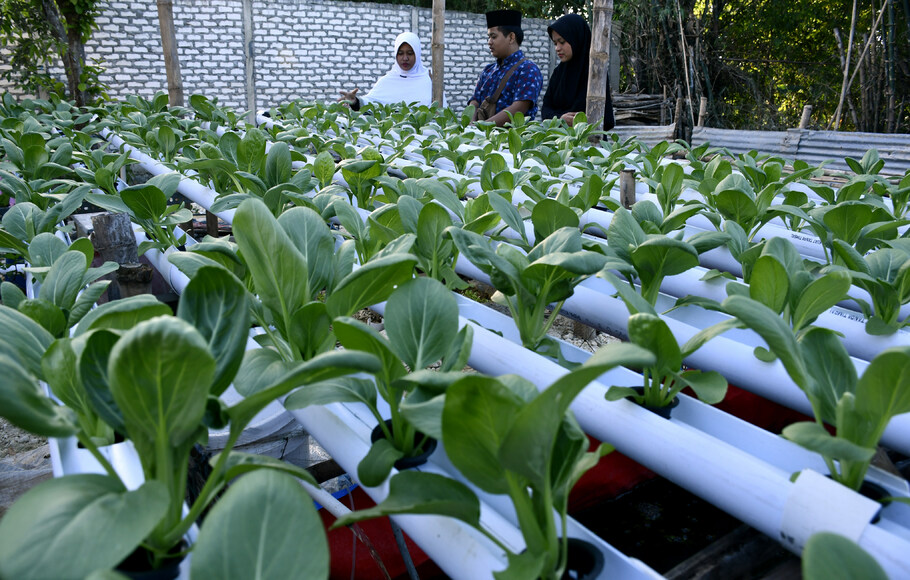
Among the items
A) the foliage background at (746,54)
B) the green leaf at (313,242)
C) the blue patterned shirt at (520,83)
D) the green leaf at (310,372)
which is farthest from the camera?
the foliage background at (746,54)

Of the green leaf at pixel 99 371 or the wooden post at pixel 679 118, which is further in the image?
the wooden post at pixel 679 118

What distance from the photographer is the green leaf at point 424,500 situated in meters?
0.54

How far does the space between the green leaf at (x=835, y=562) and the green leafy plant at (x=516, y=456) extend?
0.51 feet

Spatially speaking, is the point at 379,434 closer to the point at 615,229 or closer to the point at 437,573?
the point at 437,573

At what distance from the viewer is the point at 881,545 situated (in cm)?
58

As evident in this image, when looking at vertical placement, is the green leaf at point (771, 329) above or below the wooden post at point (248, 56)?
below

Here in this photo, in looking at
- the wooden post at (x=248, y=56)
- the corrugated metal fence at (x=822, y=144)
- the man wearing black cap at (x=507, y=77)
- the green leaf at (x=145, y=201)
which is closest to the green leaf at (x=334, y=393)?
the green leaf at (x=145, y=201)

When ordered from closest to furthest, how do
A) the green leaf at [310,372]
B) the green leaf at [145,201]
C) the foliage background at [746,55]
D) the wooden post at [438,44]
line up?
the green leaf at [310,372] → the green leaf at [145,201] → the wooden post at [438,44] → the foliage background at [746,55]

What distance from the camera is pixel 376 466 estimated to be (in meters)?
0.71

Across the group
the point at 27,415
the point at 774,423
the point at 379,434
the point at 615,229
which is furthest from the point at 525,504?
the point at 774,423

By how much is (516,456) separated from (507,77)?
5.35 metres

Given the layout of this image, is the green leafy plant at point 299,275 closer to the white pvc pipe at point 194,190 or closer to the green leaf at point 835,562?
the green leaf at point 835,562

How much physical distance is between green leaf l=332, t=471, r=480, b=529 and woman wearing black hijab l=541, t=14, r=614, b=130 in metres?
5.09

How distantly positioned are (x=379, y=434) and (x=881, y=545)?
51cm
